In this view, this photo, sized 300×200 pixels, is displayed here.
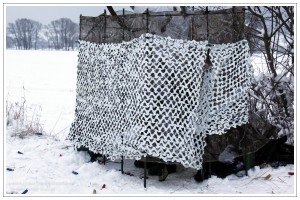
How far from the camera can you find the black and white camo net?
15.6ft

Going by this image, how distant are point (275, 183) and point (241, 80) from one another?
4.94 ft

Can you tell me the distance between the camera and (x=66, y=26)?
21.4 m

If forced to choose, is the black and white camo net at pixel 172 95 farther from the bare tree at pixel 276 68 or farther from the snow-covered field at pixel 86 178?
the bare tree at pixel 276 68

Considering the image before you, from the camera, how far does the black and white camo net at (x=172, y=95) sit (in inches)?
187

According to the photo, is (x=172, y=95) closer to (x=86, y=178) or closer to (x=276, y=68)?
(x=86, y=178)

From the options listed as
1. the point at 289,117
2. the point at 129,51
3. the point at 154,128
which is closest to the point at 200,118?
the point at 154,128

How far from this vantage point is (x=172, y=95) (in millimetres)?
4777

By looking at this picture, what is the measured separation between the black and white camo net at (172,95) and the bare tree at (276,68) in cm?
137

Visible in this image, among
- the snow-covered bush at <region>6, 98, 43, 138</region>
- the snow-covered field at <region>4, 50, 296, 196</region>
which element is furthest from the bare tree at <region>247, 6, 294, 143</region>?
the snow-covered bush at <region>6, 98, 43, 138</region>

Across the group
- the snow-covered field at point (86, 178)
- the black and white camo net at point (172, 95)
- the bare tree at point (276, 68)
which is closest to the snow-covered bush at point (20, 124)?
the snow-covered field at point (86, 178)

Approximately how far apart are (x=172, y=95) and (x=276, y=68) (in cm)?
282

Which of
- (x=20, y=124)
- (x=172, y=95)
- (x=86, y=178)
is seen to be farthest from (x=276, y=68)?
(x=20, y=124)

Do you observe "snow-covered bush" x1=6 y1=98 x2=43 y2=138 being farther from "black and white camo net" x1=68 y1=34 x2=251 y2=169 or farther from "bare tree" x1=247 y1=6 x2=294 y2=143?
"bare tree" x1=247 y1=6 x2=294 y2=143

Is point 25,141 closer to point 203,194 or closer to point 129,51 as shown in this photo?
point 129,51
